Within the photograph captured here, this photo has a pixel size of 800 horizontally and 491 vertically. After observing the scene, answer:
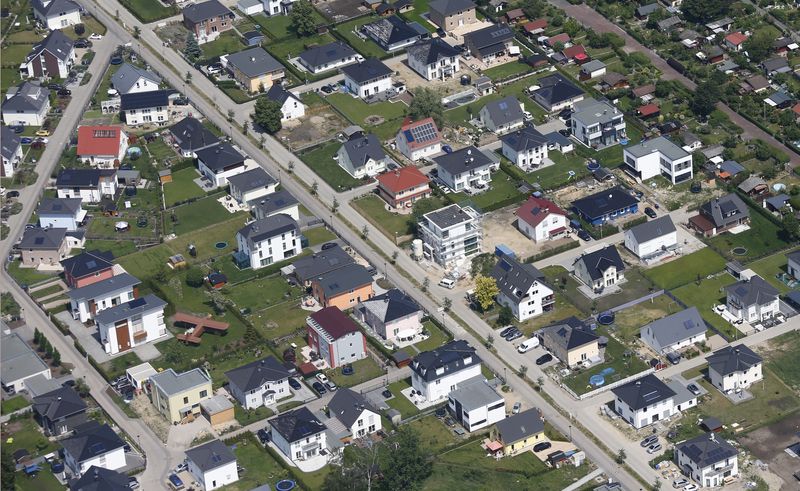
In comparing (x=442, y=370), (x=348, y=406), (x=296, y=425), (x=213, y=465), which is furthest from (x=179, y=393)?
(x=442, y=370)

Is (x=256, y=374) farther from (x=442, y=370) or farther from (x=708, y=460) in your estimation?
(x=708, y=460)

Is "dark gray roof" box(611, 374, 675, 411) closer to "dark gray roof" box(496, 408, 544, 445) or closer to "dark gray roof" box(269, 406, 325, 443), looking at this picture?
"dark gray roof" box(496, 408, 544, 445)

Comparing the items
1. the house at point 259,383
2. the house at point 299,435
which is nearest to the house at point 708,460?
the house at point 299,435

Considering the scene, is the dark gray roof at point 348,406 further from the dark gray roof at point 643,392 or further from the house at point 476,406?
the dark gray roof at point 643,392

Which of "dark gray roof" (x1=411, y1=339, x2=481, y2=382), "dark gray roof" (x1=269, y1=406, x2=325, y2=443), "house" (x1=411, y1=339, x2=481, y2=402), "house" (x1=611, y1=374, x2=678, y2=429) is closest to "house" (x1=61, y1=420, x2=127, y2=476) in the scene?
"dark gray roof" (x1=269, y1=406, x2=325, y2=443)

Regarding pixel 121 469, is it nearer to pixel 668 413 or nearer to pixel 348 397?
pixel 348 397

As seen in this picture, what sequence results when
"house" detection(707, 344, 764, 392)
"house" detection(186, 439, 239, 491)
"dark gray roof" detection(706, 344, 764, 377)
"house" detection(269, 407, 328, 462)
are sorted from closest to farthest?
"house" detection(186, 439, 239, 491)
"house" detection(269, 407, 328, 462)
"dark gray roof" detection(706, 344, 764, 377)
"house" detection(707, 344, 764, 392)

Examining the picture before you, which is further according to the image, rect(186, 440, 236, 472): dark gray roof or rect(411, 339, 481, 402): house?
rect(411, 339, 481, 402): house
